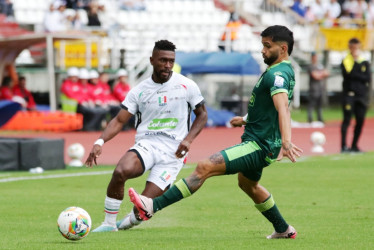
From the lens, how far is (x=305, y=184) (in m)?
16.1

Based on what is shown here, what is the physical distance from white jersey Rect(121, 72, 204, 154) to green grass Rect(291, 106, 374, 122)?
23.8 metres

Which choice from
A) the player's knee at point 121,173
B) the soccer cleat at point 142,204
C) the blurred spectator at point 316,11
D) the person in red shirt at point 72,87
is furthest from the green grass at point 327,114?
the soccer cleat at point 142,204

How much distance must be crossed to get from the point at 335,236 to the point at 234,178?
293 inches

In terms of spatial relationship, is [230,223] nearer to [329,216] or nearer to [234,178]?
[329,216]

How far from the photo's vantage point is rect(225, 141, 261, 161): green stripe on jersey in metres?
9.14

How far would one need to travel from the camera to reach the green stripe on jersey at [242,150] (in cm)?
914

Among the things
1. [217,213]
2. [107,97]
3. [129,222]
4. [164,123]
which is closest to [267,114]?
[164,123]

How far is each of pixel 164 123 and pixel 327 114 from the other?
27.7 meters

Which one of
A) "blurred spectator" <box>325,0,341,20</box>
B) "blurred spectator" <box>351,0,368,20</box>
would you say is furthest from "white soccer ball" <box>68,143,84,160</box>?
"blurred spectator" <box>351,0,368,20</box>

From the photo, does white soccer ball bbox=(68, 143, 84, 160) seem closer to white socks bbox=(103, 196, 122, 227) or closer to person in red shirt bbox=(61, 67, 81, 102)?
white socks bbox=(103, 196, 122, 227)

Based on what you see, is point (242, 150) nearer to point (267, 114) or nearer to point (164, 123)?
point (267, 114)

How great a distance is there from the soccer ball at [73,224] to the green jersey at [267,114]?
1.70 m

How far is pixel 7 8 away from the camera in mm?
34625

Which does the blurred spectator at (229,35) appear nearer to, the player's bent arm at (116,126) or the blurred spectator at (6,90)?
the blurred spectator at (6,90)
